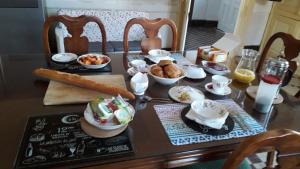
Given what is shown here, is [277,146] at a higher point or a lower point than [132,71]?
higher

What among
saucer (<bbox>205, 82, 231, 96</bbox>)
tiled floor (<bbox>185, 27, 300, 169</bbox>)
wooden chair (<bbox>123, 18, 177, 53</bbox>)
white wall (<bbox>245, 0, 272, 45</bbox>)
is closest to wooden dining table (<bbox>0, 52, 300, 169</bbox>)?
saucer (<bbox>205, 82, 231, 96</bbox>)

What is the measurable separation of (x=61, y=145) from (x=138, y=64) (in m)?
0.71

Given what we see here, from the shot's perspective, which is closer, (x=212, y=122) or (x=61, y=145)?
(x=61, y=145)

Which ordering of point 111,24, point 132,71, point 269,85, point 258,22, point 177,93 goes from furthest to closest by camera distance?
point 258,22
point 111,24
point 132,71
point 177,93
point 269,85

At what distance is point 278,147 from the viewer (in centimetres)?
59

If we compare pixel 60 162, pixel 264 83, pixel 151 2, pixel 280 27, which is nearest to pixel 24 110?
pixel 60 162

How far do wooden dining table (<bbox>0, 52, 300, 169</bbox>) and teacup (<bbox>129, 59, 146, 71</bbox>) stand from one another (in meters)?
0.06

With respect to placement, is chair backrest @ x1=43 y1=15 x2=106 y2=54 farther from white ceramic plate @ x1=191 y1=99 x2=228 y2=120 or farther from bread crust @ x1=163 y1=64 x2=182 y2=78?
white ceramic plate @ x1=191 y1=99 x2=228 y2=120

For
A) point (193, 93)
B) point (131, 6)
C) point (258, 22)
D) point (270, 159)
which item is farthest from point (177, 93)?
point (258, 22)

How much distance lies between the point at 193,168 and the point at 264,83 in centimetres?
49

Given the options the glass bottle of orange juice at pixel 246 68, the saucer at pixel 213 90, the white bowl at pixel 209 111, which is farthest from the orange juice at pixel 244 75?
the white bowl at pixel 209 111

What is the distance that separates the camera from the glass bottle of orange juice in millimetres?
1285

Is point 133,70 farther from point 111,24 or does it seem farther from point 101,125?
point 111,24

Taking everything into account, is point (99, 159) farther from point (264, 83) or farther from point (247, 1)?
point (247, 1)
